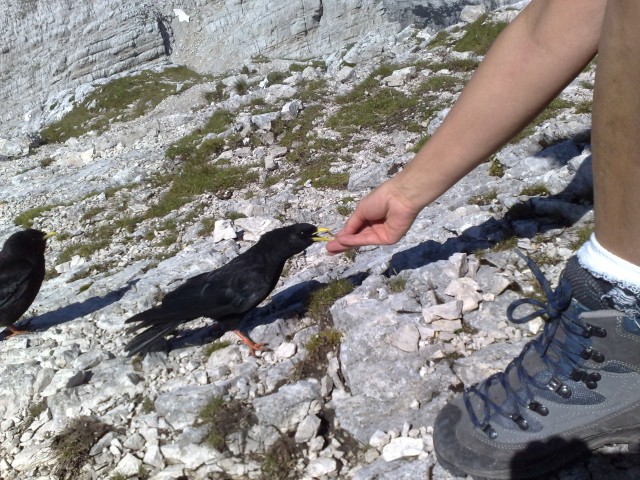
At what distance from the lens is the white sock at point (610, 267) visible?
6.81 ft

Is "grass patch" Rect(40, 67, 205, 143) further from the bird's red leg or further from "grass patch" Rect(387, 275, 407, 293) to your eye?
"grass patch" Rect(387, 275, 407, 293)

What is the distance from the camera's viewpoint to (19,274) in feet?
19.6

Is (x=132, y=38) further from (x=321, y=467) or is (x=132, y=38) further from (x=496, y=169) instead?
(x=321, y=467)

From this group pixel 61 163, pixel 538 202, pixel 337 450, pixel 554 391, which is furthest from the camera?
pixel 61 163

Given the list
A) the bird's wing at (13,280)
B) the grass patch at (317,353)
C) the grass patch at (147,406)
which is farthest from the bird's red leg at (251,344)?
the bird's wing at (13,280)

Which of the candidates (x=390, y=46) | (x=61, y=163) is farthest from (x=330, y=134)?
(x=390, y=46)

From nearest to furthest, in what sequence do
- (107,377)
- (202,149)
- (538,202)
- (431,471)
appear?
(431,471) < (107,377) < (538,202) < (202,149)

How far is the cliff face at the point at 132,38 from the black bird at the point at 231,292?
119 feet

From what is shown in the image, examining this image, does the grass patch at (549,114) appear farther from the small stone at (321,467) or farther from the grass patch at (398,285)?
the small stone at (321,467)

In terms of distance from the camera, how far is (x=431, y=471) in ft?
9.41

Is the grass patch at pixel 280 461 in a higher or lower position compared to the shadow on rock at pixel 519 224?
higher

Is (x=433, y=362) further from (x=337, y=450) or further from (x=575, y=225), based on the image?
(x=575, y=225)

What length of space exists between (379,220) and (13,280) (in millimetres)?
4536

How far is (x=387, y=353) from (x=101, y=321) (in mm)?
3206
